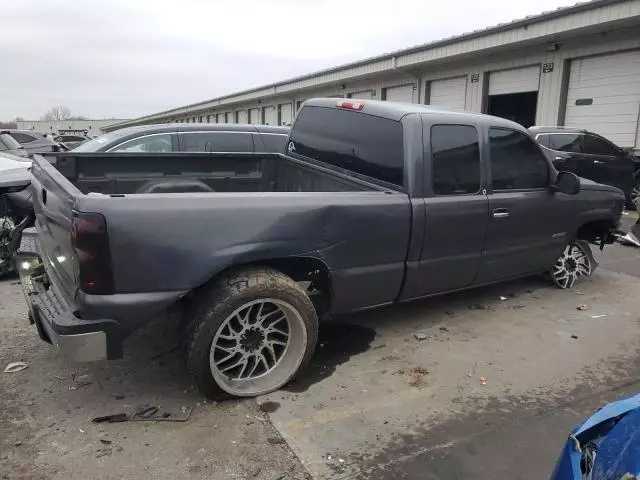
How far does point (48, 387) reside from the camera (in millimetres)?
3375

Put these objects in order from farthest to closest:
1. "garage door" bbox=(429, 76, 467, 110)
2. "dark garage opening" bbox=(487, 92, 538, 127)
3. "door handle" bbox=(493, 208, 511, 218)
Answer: "dark garage opening" bbox=(487, 92, 538, 127) → "garage door" bbox=(429, 76, 467, 110) → "door handle" bbox=(493, 208, 511, 218)

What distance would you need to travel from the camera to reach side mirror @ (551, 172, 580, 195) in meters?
4.78

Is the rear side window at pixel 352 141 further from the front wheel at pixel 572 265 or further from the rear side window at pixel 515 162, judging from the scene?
the front wheel at pixel 572 265

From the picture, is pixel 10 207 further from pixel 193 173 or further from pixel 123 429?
pixel 123 429

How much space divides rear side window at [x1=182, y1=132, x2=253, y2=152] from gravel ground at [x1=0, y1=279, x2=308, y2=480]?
4310mm

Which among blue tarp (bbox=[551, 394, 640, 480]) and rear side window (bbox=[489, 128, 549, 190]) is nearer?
blue tarp (bbox=[551, 394, 640, 480])

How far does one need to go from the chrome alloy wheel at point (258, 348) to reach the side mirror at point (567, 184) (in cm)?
304

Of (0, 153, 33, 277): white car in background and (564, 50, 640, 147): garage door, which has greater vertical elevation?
(564, 50, 640, 147): garage door

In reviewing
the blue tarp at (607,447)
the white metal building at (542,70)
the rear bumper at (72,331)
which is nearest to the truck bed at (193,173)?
the rear bumper at (72,331)

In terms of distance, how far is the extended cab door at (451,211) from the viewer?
3936 mm

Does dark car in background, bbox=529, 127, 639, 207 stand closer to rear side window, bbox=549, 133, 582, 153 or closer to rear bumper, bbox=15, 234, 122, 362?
rear side window, bbox=549, 133, 582, 153

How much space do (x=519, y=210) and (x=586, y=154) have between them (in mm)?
7902

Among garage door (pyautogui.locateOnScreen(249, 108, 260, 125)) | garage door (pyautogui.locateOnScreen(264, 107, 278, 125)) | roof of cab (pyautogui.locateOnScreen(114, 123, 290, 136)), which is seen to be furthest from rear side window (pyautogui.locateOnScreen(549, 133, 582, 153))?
garage door (pyautogui.locateOnScreen(249, 108, 260, 125))

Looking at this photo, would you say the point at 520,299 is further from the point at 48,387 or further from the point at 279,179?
the point at 48,387
